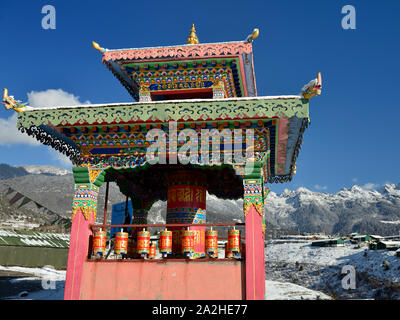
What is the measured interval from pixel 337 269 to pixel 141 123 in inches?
1029

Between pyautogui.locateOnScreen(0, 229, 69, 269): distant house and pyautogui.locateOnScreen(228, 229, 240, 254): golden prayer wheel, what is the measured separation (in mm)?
26402

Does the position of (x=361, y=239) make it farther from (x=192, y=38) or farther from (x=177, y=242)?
(x=192, y=38)

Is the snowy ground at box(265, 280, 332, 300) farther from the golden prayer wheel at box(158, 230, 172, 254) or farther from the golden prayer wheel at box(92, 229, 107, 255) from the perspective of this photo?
the golden prayer wheel at box(92, 229, 107, 255)

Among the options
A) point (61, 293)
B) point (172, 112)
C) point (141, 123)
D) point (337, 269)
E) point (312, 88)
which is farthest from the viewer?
point (337, 269)

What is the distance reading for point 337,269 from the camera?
28422 millimetres

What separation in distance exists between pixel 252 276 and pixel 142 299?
2430 mm

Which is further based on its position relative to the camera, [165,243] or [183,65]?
[183,65]

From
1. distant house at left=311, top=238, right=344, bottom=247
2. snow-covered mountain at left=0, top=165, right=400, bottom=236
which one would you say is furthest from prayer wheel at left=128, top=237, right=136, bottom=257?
snow-covered mountain at left=0, top=165, right=400, bottom=236

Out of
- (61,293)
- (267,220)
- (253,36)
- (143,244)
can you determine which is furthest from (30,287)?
(267,220)

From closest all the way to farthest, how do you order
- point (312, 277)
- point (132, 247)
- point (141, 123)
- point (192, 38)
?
1. point (141, 123)
2. point (192, 38)
3. point (132, 247)
4. point (312, 277)

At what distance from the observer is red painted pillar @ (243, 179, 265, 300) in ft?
23.3

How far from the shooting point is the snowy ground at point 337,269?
21.1 metres
